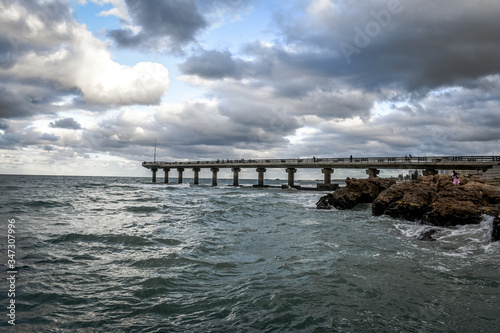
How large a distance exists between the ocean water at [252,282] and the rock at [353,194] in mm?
12349

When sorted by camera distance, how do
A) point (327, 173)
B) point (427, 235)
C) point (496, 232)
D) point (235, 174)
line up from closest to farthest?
point (496, 232), point (427, 235), point (327, 173), point (235, 174)

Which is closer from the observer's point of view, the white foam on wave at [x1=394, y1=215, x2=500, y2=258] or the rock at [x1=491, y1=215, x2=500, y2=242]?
the white foam on wave at [x1=394, y1=215, x2=500, y2=258]

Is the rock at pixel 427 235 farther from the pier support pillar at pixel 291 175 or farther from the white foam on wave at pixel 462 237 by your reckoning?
the pier support pillar at pixel 291 175

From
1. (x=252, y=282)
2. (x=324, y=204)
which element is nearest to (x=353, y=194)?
(x=324, y=204)

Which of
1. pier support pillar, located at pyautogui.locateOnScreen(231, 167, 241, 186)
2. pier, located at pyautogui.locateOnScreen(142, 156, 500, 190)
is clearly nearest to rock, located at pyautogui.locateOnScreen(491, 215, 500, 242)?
pier, located at pyautogui.locateOnScreen(142, 156, 500, 190)

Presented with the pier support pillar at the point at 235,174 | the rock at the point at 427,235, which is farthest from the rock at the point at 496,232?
the pier support pillar at the point at 235,174

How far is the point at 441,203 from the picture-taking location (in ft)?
49.9

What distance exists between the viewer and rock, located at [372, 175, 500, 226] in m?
14.0

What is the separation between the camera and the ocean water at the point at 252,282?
16.6 ft

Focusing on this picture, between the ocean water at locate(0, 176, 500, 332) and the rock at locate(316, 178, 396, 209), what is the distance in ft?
Answer: 40.5

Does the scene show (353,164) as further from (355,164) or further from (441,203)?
(441,203)

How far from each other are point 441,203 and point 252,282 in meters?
12.8

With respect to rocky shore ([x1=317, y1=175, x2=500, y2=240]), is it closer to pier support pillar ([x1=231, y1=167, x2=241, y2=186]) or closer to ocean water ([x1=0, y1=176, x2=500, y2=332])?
ocean water ([x1=0, y1=176, x2=500, y2=332])

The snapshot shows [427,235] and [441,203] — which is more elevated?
[441,203]
